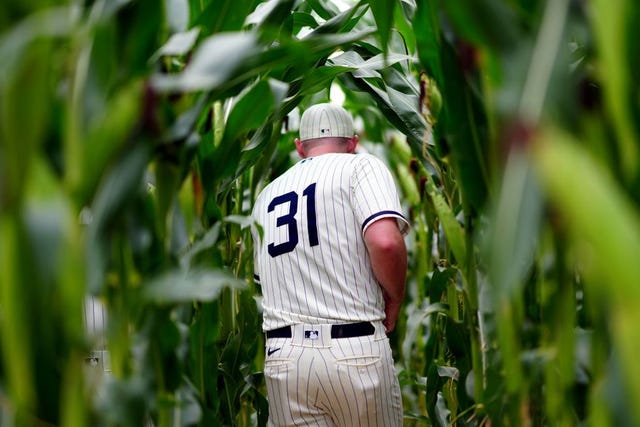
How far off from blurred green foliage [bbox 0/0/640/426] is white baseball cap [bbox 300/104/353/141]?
973 mm

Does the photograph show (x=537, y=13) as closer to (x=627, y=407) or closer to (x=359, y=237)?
(x=627, y=407)

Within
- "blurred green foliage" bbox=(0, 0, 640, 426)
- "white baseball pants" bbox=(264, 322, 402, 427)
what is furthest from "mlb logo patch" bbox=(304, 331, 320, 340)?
"blurred green foliage" bbox=(0, 0, 640, 426)

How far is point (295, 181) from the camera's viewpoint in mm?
2221

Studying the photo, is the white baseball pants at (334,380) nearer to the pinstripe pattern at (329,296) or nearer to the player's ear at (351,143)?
the pinstripe pattern at (329,296)

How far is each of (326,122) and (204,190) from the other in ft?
3.55

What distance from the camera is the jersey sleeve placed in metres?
2.09

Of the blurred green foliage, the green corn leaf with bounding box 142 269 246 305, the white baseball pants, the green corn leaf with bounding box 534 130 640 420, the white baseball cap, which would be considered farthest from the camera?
the white baseball cap

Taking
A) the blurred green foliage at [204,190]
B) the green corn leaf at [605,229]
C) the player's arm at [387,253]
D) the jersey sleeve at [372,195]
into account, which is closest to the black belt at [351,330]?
the player's arm at [387,253]

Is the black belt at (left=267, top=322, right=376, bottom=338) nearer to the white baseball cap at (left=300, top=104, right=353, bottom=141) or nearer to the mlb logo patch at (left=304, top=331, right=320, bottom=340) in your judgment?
the mlb logo patch at (left=304, top=331, right=320, bottom=340)

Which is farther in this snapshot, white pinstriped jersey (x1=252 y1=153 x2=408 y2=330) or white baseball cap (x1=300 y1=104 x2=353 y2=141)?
white baseball cap (x1=300 y1=104 x2=353 y2=141)

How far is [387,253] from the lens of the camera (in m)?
2.06

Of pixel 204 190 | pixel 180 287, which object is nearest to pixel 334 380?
pixel 204 190

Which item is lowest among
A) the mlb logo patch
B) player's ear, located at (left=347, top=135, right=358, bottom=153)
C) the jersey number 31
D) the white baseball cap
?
the mlb logo patch

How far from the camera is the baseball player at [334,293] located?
205cm
